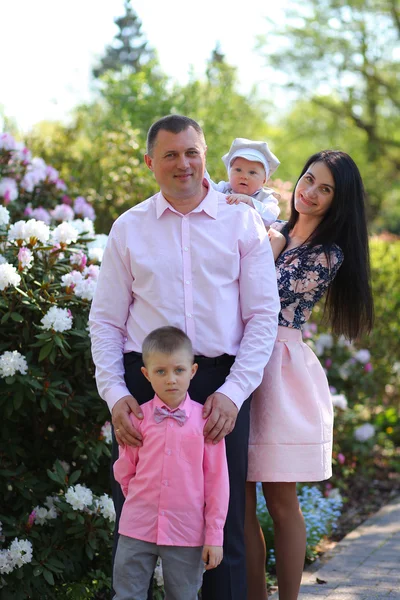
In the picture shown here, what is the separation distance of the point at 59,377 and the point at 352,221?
153 centimetres

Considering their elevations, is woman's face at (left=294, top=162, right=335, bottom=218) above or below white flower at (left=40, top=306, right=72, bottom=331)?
above

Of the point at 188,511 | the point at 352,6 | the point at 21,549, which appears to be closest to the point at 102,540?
the point at 21,549

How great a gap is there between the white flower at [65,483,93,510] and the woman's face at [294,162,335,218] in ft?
5.27

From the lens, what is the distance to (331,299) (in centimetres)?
361

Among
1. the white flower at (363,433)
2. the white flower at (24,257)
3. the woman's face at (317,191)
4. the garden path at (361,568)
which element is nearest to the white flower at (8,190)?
the white flower at (24,257)

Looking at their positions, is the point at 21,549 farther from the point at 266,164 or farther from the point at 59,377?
the point at 266,164

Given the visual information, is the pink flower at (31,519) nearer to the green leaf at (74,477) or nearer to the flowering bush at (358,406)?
the green leaf at (74,477)

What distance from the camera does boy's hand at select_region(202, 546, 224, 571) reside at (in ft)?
8.92

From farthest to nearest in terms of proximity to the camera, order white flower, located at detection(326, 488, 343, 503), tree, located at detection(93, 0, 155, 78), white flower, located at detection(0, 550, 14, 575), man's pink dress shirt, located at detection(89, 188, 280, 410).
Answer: tree, located at detection(93, 0, 155, 78)
white flower, located at detection(326, 488, 343, 503)
white flower, located at detection(0, 550, 14, 575)
man's pink dress shirt, located at detection(89, 188, 280, 410)

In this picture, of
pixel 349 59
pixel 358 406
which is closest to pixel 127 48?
pixel 349 59

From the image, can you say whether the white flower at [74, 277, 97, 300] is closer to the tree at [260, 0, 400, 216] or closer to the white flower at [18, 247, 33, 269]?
the white flower at [18, 247, 33, 269]

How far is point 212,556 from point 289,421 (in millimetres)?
752

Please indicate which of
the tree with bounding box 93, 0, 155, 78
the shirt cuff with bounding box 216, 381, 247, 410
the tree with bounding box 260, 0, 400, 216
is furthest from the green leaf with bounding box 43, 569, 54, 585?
the tree with bounding box 93, 0, 155, 78

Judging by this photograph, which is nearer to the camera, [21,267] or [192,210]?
[192,210]
